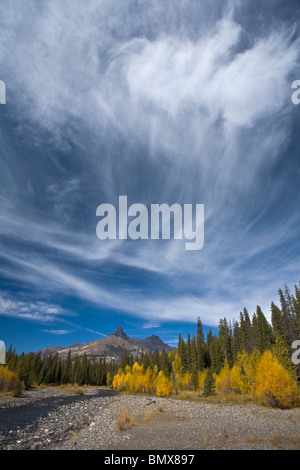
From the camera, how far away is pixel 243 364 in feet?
145

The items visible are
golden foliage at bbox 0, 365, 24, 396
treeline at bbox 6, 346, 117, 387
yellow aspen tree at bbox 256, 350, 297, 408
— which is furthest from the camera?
treeline at bbox 6, 346, 117, 387

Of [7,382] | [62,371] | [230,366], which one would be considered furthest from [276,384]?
[62,371]

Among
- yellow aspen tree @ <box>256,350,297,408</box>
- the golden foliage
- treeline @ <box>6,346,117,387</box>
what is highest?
yellow aspen tree @ <box>256,350,297,408</box>

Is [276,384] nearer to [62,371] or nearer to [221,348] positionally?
[221,348]

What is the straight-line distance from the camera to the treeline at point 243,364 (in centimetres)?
2861

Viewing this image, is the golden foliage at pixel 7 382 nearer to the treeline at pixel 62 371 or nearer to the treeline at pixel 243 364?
the treeline at pixel 62 371

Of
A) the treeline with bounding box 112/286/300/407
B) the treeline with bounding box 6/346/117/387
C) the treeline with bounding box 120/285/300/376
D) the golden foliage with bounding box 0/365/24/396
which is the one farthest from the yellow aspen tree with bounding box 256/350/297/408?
the treeline with bounding box 6/346/117/387

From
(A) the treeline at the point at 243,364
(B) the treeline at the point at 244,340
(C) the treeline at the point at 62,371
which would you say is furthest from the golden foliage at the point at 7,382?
(B) the treeline at the point at 244,340

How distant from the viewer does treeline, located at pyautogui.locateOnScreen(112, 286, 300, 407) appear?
28.6 meters

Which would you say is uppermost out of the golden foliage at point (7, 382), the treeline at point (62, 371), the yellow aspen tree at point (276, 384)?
the yellow aspen tree at point (276, 384)

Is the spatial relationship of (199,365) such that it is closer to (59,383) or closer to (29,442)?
(29,442)

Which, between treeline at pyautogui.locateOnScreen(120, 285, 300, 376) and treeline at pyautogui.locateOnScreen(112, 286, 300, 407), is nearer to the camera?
treeline at pyautogui.locateOnScreen(112, 286, 300, 407)

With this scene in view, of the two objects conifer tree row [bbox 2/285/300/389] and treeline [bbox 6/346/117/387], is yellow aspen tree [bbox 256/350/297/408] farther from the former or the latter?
treeline [bbox 6/346/117/387]
